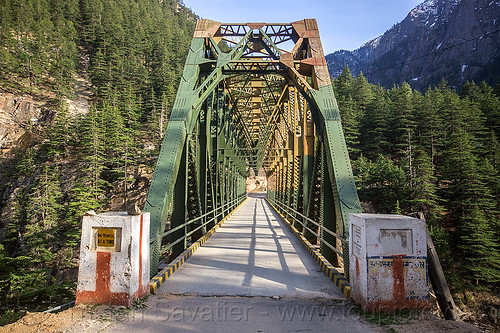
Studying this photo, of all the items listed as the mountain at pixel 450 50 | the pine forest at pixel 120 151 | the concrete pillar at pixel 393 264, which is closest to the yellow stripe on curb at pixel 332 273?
the concrete pillar at pixel 393 264

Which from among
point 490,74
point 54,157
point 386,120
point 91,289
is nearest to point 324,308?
point 91,289

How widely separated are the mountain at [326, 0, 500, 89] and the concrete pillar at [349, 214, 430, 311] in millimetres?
116287

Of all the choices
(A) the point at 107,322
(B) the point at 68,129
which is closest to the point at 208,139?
(A) the point at 107,322

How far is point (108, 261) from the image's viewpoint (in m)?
3.65

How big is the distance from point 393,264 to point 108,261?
367 centimetres

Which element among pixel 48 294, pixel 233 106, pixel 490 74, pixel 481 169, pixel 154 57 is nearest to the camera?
pixel 48 294

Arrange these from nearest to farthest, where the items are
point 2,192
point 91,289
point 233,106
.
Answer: point 91,289, point 233,106, point 2,192

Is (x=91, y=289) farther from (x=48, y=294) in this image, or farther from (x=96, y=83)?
(x=96, y=83)

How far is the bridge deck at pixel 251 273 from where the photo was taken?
4.40 metres

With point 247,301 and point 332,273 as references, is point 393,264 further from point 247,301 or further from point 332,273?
point 247,301

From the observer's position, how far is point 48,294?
45.9 feet

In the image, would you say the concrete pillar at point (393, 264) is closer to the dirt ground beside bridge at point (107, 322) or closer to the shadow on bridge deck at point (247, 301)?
the dirt ground beside bridge at point (107, 322)

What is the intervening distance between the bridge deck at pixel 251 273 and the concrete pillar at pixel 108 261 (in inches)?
33.2

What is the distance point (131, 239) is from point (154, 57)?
238 feet
